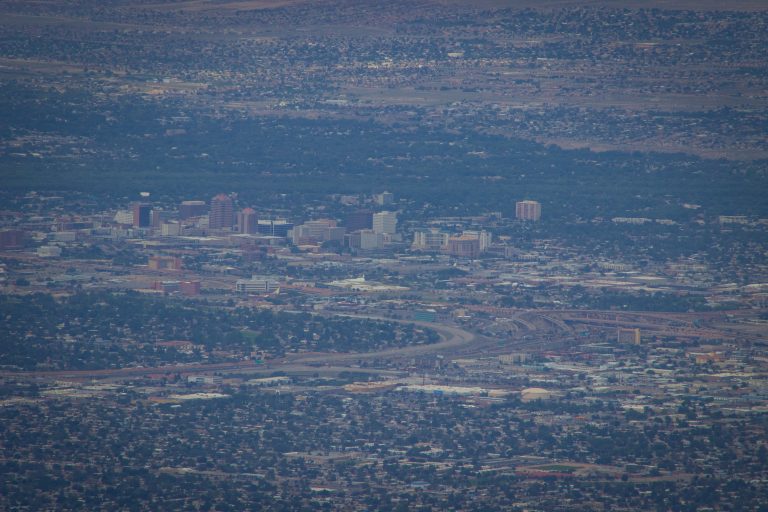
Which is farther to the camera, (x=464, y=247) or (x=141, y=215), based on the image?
(x=141, y=215)

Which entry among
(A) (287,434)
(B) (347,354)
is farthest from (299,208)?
(A) (287,434)

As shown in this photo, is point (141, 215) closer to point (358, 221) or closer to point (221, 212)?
point (221, 212)

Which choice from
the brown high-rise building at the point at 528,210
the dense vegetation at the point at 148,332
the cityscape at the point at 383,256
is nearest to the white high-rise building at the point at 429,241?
the cityscape at the point at 383,256

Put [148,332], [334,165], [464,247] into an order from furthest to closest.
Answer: [334,165] < [464,247] < [148,332]

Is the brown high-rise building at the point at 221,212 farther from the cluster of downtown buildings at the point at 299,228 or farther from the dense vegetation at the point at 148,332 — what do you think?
the dense vegetation at the point at 148,332

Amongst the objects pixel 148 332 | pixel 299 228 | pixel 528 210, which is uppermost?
pixel 528 210

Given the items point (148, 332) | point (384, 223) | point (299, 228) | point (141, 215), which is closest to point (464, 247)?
point (384, 223)
